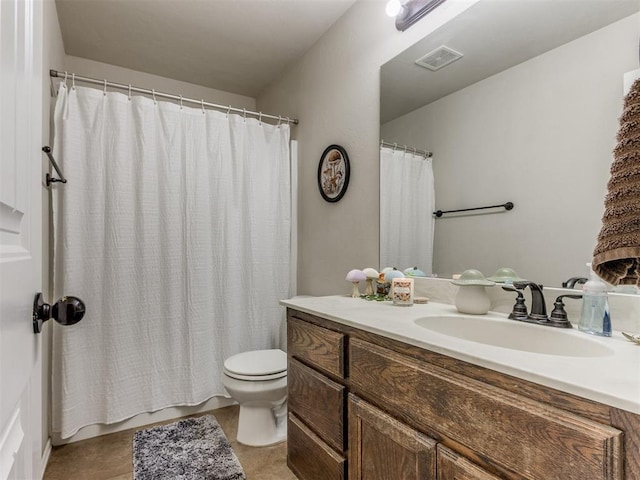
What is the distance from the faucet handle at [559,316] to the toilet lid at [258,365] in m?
1.26

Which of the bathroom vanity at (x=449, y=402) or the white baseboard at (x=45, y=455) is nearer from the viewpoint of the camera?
the bathroom vanity at (x=449, y=402)

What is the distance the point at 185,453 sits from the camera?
5.77ft

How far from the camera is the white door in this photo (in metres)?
0.41

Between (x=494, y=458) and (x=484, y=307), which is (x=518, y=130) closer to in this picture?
(x=484, y=307)

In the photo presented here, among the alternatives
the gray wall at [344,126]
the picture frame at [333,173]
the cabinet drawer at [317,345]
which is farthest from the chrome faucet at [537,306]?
the picture frame at [333,173]

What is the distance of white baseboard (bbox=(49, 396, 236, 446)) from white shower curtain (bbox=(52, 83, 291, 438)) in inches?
2.2

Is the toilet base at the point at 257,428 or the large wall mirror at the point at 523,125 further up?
the large wall mirror at the point at 523,125

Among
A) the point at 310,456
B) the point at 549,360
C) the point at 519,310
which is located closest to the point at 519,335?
the point at 519,310

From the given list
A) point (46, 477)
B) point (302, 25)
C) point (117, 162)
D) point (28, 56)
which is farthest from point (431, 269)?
point (46, 477)

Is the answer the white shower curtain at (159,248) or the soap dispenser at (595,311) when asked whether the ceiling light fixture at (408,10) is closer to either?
the white shower curtain at (159,248)

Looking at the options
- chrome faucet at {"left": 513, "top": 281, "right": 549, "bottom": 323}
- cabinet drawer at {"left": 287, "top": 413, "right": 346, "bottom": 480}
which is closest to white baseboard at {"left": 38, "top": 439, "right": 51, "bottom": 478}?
cabinet drawer at {"left": 287, "top": 413, "right": 346, "bottom": 480}

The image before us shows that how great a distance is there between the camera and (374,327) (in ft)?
3.46

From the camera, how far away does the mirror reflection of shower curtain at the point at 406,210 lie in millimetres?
1593

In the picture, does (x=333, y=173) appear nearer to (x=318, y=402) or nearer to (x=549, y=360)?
(x=318, y=402)
